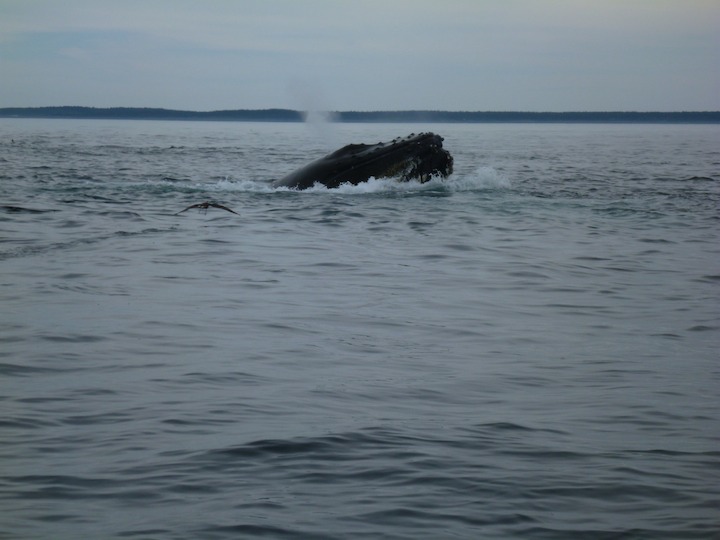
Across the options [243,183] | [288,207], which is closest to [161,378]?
[288,207]

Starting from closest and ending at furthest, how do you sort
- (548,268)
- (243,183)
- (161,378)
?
1. (161,378)
2. (548,268)
3. (243,183)

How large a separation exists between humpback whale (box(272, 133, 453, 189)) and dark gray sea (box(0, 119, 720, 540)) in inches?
165

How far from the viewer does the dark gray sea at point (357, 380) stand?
5.99m

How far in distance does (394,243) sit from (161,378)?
380 inches

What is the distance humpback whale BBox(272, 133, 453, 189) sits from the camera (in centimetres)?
2478

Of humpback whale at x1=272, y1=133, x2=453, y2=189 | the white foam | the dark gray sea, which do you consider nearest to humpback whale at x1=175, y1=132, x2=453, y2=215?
humpback whale at x1=272, y1=133, x2=453, y2=189

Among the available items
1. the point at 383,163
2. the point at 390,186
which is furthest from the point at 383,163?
the point at 390,186

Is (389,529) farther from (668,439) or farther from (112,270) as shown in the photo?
(112,270)

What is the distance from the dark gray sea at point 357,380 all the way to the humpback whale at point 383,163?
420cm

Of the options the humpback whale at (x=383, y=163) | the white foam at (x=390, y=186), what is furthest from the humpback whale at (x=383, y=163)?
the white foam at (x=390, y=186)

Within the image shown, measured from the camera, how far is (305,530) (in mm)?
5605

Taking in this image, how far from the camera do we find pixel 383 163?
24.8 m

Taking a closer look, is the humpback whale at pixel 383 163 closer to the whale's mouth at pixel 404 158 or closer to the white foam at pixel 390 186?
A: the whale's mouth at pixel 404 158

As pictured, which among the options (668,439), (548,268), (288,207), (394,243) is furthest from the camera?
(288,207)
